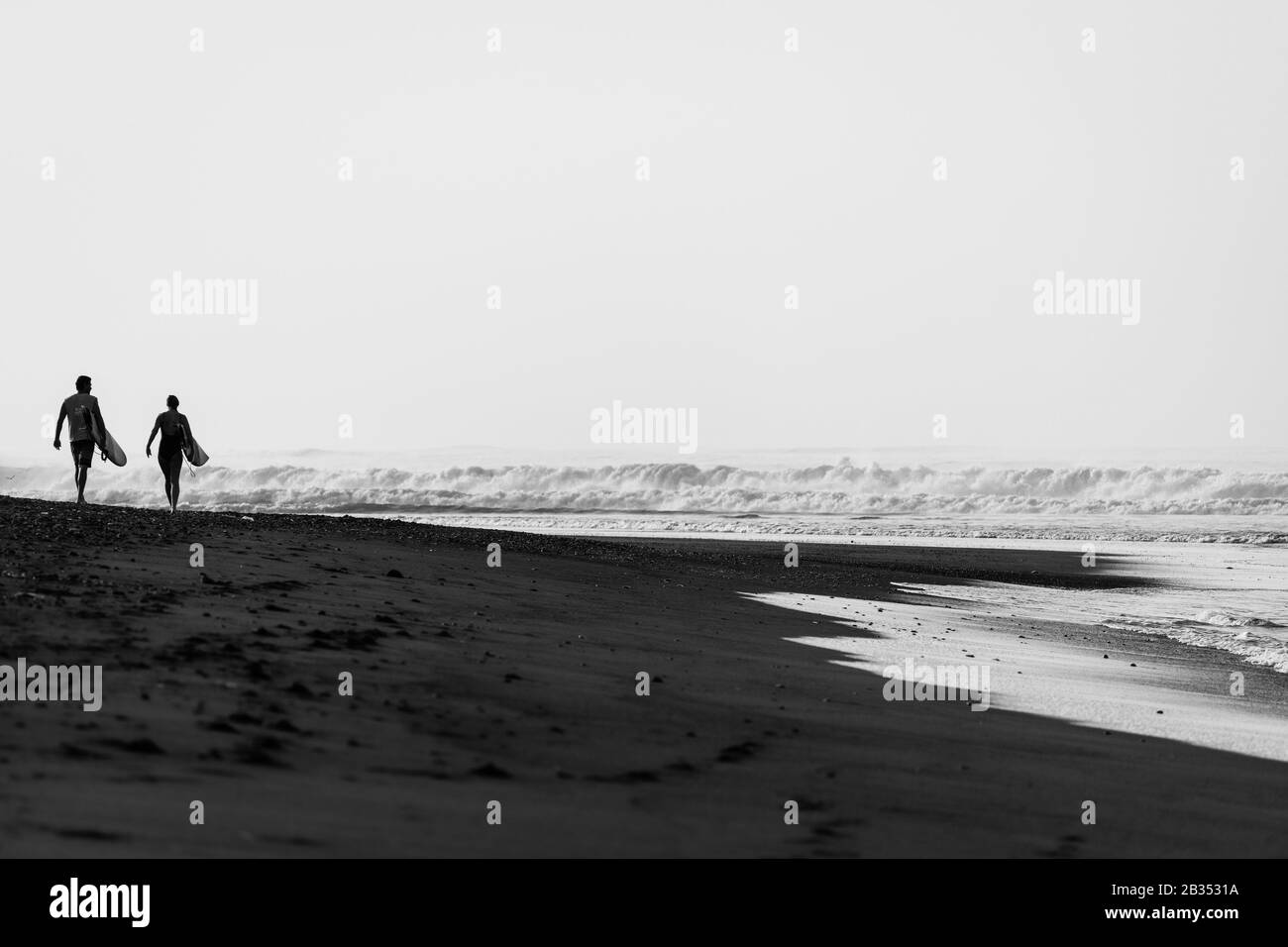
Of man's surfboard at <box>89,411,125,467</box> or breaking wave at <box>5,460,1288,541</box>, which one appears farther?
breaking wave at <box>5,460,1288,541</box>

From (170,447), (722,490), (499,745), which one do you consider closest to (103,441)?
(170,447)

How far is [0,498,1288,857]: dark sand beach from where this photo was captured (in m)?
4.52

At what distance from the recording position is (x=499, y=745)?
5691mm

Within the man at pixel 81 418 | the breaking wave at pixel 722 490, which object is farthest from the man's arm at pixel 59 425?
the breaking wave at pixel 722 490

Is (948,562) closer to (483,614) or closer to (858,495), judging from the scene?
(483,614)

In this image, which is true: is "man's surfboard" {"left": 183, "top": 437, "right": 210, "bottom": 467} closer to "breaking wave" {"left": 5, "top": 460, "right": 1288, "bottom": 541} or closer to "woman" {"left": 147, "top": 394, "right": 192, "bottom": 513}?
"woman" {"left": 147, "top": 394, "right": 192, "bottom": 513}

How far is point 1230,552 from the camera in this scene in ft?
93.6

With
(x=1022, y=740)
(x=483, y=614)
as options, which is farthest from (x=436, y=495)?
(x=1022, y=740)

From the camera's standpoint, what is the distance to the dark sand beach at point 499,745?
4.52 meters

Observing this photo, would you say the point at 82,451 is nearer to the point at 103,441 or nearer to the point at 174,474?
the point at 103,441

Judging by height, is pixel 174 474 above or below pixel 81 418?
below

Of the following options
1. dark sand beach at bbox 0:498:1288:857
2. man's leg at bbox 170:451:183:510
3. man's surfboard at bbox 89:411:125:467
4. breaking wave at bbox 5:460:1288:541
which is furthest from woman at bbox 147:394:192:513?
breaking wave at bbox 5:460:1288:541

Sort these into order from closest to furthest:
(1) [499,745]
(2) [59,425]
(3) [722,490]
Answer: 1. (1) [499,745]
2. (2) [59,425]
3. (3) [722,490]

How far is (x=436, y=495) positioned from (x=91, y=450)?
37.7 meters
